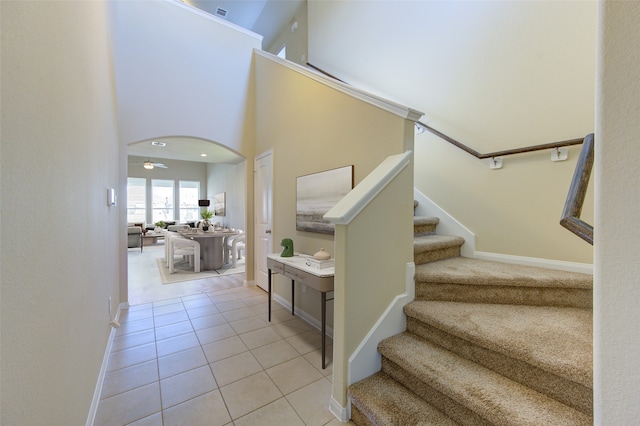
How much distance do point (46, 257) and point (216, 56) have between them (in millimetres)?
4173

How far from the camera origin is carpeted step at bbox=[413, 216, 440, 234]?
8.52 ft

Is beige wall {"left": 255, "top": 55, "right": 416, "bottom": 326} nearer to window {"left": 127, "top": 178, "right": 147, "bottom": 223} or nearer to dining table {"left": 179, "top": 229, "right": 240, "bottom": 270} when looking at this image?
dining table {"left": 179, "top": 229, "right": 240, "bottom": 270}

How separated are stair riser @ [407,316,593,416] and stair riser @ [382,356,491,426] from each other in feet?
0.95

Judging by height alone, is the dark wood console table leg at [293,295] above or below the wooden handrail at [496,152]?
below

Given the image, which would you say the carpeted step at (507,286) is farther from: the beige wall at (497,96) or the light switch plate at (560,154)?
the light switch plate at (560,154)

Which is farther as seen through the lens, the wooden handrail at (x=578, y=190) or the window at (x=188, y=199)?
the window at (x=188, y=199)

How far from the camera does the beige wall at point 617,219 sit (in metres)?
0.66

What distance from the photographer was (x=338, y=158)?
2518mm

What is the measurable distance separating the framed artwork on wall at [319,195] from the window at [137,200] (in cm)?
948

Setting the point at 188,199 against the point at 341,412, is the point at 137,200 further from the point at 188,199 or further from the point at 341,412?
the point at 341,412

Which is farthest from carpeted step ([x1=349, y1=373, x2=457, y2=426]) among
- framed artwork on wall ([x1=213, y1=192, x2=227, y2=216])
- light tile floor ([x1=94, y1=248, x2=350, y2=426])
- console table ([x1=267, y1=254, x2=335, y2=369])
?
framed artwork on wall ([x1=213, y1=192, x2=227, y2=216])

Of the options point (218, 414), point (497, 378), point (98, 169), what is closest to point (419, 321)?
point (497, 378)

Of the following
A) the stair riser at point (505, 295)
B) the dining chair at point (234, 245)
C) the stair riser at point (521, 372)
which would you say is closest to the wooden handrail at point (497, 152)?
the stair riser at point (505, 295)

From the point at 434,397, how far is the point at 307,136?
104 inches
